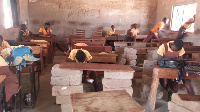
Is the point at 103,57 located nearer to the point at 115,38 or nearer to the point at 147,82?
the point at 147,82

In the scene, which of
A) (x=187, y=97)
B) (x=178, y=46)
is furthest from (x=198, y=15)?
(x=187, y=97)

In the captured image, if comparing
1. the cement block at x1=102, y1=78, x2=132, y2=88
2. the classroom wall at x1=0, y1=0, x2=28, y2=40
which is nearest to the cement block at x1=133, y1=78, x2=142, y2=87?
the cement block at x1=102, y1=78, x2=132, y2=88

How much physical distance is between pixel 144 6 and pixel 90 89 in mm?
8802

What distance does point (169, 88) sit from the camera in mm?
3869

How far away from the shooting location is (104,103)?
5.85ft

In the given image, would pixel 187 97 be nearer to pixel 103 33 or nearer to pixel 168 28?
pixel 168 28

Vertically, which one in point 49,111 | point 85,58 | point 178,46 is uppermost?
point 178,46

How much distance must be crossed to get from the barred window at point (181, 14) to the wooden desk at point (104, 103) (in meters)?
7.06

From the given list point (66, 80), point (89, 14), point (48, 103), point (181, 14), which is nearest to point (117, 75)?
point (66, 80)

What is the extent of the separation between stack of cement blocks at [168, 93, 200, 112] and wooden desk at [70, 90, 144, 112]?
139 centimetres

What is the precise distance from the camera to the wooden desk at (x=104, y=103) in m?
1.68

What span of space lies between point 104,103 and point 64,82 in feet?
4.88

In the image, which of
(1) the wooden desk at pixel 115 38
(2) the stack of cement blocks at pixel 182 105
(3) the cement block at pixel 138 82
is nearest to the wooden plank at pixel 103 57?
(3) the cement block at pixel 138 82

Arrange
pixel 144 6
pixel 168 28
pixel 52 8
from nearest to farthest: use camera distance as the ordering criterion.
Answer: pixel 168 28 < pixel 52 8 < pixel 144 6
